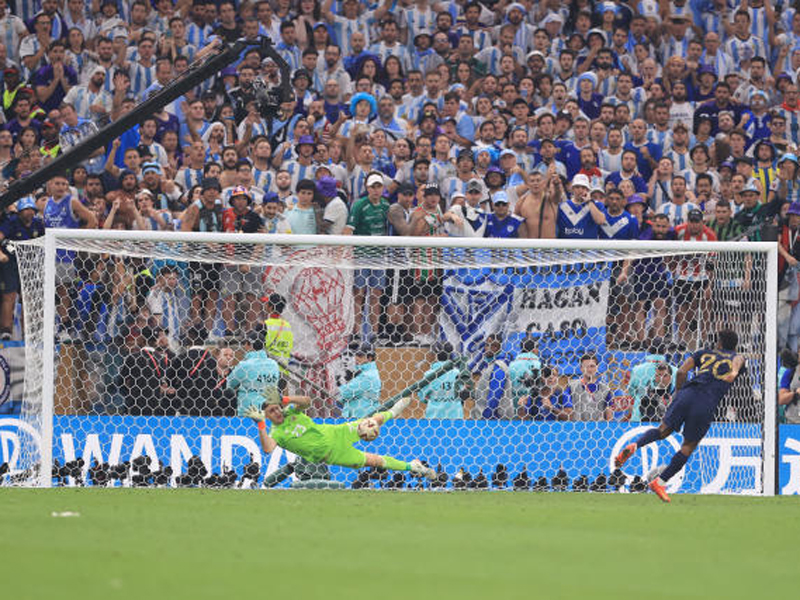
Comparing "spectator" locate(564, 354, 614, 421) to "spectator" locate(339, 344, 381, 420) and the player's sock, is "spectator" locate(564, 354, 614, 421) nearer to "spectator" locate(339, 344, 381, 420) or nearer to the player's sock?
the player's sock

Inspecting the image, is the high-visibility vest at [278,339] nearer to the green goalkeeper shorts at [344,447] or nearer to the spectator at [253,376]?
the spectator at [253,376]

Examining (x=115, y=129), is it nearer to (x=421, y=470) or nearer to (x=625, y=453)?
(x=421, y=470)

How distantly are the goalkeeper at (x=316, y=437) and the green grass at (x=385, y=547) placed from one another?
2.82ft

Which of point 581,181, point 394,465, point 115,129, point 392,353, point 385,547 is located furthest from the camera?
point 581,181

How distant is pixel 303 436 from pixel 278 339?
5.00ft

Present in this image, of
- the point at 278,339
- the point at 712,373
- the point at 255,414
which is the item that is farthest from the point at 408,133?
the point at 712,373

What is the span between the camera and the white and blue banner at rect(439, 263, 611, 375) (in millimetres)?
14180

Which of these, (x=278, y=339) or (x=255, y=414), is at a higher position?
→ (x=278, y=339)

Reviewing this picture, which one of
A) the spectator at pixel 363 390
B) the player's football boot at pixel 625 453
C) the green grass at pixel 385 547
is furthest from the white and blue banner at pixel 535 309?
the green grass at pixel 385 547

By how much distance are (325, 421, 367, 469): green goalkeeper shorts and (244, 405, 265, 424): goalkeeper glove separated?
0.68m

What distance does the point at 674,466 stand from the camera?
1254 cm

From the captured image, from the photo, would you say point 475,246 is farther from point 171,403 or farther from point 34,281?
point 34,281

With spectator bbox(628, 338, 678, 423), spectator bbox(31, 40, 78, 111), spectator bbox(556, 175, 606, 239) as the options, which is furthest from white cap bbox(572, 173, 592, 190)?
spectator bbox(31, 40, 78, 111)

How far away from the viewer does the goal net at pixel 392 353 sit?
1364cm
